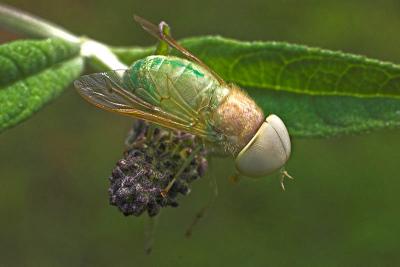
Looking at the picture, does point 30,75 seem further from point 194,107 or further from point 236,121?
point 236,121

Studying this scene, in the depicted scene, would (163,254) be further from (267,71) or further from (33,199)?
(267,71)

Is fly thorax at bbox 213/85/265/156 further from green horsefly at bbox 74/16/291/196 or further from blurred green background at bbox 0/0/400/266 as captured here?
blurred green background at bbox 0/0/400/266

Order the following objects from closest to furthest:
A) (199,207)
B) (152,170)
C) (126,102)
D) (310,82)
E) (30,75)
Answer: (152,170) < (126,102) < (30,75) < (310,82) < (199,207)

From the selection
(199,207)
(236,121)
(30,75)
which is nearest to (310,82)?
(236,121)

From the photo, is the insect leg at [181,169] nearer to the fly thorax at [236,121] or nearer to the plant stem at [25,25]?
the fly thorax at [236,121]

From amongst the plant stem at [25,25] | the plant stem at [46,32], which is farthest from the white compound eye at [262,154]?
the plant stem at [25,25]

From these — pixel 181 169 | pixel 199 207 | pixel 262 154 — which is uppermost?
pixel 262 154
